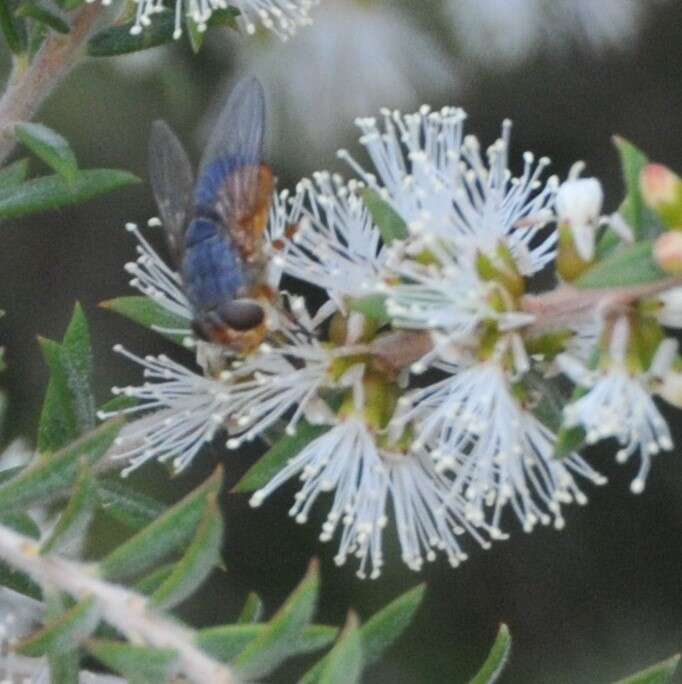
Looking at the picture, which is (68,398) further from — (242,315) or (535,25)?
(535,25)

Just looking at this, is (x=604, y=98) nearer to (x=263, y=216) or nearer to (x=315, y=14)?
(x=315, y=14)

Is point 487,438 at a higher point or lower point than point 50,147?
lower

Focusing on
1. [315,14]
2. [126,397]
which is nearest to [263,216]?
[126,397]

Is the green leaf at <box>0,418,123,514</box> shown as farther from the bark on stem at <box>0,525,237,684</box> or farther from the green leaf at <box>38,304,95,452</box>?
the green leaf at <box>38,304,95,452</box>

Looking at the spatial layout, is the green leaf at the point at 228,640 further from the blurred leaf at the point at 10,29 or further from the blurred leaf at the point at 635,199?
the blurred leaf at the point at 10,29

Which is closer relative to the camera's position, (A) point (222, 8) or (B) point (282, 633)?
(B) point (282, 633)

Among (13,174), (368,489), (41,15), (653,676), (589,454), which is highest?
(41,15)

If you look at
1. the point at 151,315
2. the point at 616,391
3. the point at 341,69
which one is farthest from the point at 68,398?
the point at 341,69
